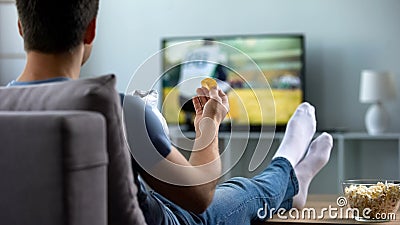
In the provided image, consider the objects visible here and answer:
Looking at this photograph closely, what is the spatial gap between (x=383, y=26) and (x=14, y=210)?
4048 mm

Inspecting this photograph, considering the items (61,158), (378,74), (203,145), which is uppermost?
(61,158)

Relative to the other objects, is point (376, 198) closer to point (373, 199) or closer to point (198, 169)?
point (373, 199)

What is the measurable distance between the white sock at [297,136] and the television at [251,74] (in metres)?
2.10

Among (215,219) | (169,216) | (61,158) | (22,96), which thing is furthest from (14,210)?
(215,219)

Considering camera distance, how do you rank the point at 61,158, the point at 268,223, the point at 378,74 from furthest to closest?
the point at 378,74, the point at 268,223, the point at 61,158

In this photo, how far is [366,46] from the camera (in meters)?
4.81

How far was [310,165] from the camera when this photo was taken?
235cm

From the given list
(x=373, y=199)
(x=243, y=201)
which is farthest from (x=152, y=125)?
(x=373, y=199)

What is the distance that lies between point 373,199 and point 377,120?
9.30 ft

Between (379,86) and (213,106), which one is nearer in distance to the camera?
(213,106)

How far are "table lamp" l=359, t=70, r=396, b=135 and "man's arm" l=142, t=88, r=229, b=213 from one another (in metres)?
3.06

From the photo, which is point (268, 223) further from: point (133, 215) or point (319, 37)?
point (319, 37)

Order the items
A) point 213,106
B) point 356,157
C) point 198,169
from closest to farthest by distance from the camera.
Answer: point 198,169 → point 213,106 → point 356,157

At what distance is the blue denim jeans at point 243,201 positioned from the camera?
164cm
